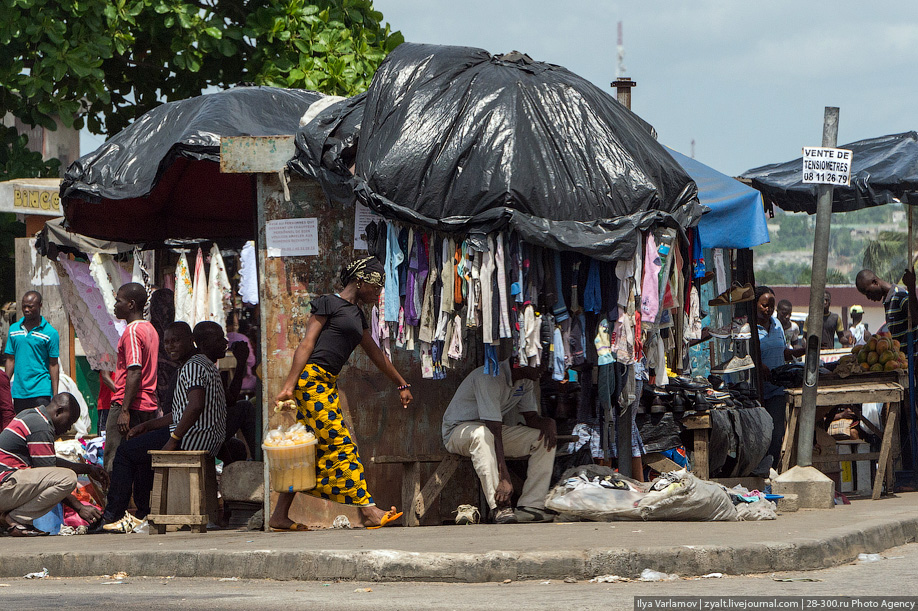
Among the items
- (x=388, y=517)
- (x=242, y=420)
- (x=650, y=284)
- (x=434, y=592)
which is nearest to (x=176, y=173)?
(x=242, y=420)

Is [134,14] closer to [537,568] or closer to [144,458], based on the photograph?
[144,458]

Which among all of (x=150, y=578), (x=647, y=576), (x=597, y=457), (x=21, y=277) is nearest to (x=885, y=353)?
(x=597, y=457)

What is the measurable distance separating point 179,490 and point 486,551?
313 cm

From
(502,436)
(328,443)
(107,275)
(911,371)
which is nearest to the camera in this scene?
(328,443)

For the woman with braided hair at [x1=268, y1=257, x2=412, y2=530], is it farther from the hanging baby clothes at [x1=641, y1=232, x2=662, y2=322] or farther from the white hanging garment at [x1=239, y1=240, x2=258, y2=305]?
the white hanging garment at [x1=239, y1=240, x2=258, y2=305]

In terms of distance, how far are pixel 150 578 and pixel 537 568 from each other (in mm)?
2383

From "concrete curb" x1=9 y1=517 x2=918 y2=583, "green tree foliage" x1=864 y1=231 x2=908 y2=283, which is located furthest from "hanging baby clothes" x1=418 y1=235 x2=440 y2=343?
"green tree foliage" x1=864 y1=231 x2=908 y2=283

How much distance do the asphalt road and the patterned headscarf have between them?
2.35 meters

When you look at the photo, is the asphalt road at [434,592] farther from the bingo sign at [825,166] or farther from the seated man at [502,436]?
the bingo sign at [825,166]

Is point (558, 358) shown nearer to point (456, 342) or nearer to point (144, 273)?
point (456, 342)

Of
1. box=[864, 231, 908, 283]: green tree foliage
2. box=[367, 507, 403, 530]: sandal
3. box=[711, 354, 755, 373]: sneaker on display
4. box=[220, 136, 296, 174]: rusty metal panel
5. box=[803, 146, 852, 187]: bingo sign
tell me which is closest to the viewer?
box=[367, 507, 403, 530]: sandal

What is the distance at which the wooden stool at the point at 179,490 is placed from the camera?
333 inches

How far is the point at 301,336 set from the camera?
8.52 metres

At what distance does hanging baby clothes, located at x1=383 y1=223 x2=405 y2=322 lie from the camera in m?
8.12
